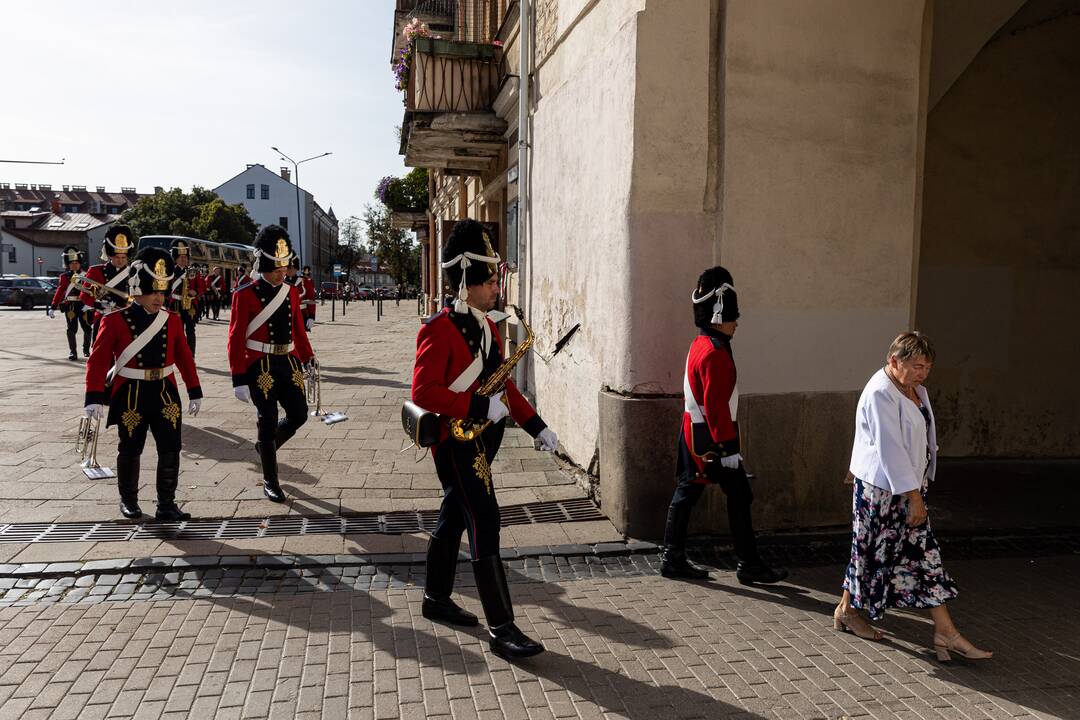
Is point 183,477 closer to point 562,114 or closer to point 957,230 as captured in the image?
point 562,114

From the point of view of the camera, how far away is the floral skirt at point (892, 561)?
409cm

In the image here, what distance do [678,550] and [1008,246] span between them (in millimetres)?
5425

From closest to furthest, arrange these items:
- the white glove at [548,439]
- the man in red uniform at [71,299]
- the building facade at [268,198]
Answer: the white glove at [548,439], the man in red uniform at [71,299], the building facade at [268,198]

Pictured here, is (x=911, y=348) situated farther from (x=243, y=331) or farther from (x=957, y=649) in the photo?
(x=243, y=331)

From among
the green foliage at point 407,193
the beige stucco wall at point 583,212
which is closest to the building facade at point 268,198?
the green foliage at point 407,193

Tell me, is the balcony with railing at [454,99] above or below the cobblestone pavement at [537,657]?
above

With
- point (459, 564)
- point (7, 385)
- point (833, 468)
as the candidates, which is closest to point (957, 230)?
point (833, 468)

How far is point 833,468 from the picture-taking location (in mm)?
6199

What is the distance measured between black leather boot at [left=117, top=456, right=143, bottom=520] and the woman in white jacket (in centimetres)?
465

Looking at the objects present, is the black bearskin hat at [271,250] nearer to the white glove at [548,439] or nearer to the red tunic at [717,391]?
the white glove at [548,439]

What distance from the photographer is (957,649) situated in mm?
4051

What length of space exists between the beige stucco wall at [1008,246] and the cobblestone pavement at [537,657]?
3.75 m

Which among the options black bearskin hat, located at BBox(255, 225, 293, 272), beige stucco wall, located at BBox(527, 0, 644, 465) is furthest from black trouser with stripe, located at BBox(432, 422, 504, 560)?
black bearskin hat, located at BBox(255, 225, 293, 272)

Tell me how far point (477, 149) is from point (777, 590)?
845 cm
